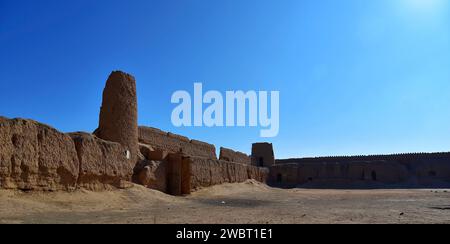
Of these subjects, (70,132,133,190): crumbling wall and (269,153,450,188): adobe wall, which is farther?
(269,153,450,188): adobe wall

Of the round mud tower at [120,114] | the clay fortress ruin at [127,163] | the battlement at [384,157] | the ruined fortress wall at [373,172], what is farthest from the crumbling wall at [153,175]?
the battlement at [384,157]

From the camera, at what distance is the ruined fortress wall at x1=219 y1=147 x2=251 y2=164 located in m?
30.8

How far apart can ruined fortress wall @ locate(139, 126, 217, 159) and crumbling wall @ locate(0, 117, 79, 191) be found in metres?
8.71

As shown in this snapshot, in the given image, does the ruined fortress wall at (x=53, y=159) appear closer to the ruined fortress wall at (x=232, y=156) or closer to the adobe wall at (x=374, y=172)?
the ruined fortress wall at (x=232, y=156)

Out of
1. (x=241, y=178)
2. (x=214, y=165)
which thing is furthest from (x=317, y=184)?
(x=214, y=165)

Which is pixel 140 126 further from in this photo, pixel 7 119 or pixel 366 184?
pixel 366 184

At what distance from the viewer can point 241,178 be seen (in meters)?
26.7

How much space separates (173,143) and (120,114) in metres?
7.42

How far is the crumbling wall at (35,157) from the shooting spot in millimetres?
9609

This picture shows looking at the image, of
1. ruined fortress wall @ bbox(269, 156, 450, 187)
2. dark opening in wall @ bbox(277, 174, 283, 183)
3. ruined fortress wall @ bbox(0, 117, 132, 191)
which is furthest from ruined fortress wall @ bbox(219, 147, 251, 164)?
ruined fortress wall @ bbox(0, 117, 132, 191)

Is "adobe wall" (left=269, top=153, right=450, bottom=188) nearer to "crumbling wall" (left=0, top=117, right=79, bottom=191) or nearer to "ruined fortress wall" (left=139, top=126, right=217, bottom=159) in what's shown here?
"ruined fortress wall" (left=139, top=126, right=217, bottom=159)

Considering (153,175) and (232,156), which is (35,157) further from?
(232,156)

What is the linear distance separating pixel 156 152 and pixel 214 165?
15.5 feet

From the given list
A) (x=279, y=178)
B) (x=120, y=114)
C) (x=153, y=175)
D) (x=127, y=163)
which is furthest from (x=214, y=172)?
(x=279, y=178)
